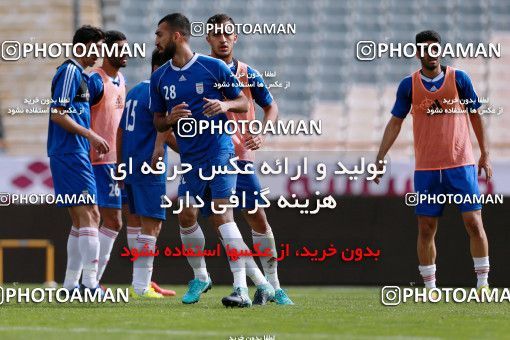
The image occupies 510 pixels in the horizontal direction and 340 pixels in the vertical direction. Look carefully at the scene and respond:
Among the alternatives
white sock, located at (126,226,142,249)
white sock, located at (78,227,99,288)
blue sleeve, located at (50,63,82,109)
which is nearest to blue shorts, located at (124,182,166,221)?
white sock, located at (126,226,142,249)

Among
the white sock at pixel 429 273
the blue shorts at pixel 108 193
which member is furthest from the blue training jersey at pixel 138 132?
the white sock at pixel 429 273

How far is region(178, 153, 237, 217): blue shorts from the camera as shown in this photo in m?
7.67

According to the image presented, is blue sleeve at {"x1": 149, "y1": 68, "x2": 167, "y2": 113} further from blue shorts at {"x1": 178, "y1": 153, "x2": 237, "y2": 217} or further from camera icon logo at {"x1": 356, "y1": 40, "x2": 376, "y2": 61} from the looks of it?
camera icon logo at {"x1": 356, "y1": 40, "x2": 376, "y2": 61}

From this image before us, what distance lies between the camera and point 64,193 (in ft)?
28.2

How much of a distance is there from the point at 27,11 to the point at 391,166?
11521mm

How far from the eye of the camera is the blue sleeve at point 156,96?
25.8 ft

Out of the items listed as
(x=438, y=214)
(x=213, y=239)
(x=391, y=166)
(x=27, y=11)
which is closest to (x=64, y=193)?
(x=438, y=214)

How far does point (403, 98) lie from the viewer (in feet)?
30.5

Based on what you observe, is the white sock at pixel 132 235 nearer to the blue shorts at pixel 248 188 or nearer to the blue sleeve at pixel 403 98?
the blue shorts at pixel 248 188

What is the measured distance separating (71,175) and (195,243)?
1.00 metres

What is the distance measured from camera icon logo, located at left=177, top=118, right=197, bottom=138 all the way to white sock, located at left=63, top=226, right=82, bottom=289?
5.17 ft

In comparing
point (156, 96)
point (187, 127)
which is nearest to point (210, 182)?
point (187, 127)

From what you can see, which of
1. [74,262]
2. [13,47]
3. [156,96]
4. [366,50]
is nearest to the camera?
[156,96]

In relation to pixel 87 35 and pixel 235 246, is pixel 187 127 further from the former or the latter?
pixel 87 35
